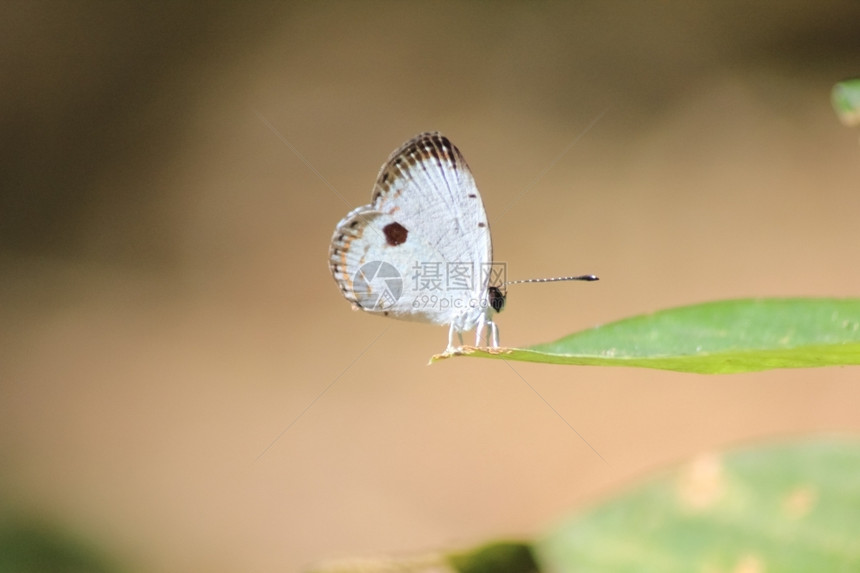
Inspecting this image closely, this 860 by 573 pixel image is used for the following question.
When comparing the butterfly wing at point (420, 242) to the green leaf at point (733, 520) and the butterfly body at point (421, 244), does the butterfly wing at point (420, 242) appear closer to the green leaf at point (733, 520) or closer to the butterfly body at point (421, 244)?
the butterfly body at point (421, 244)

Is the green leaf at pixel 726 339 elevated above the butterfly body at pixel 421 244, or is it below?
below

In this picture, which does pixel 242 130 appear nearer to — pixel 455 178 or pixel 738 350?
pixel 455 178

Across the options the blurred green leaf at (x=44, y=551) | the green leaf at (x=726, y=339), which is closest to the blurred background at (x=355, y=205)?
the blurred green leaf at (x=44, y=551)

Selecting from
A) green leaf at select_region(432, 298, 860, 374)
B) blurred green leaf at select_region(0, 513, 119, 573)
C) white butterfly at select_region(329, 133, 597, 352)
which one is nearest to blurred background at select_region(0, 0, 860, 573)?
blurred green leaf at select_region(0, 513, 119, 573)

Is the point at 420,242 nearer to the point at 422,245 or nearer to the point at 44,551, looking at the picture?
the point at 422,245

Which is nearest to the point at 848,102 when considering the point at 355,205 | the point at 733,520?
the point at 733,520

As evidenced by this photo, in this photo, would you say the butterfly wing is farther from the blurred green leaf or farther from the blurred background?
the blurred background
